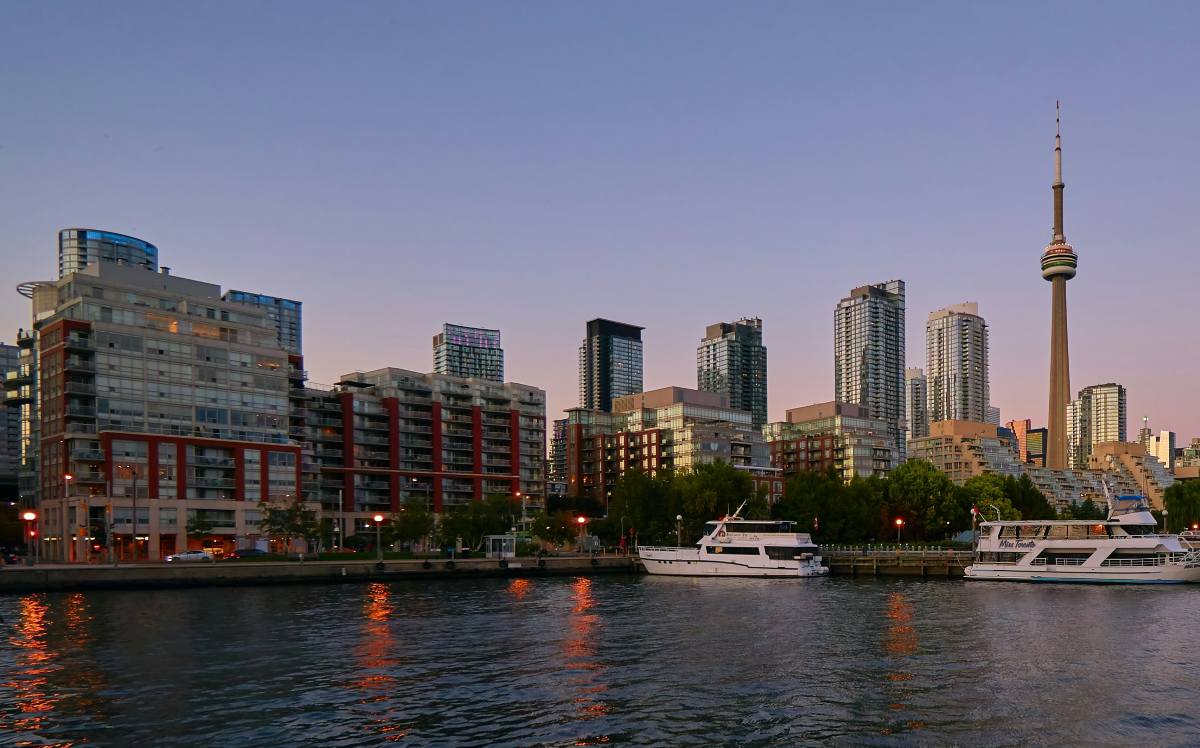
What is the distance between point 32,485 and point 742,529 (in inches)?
4120

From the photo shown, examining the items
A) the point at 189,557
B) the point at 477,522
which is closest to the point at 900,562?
the point at 477,522

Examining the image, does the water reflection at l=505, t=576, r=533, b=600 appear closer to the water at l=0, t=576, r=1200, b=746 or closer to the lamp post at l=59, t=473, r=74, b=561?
the water at l=0, t=576, r=1200, b=746

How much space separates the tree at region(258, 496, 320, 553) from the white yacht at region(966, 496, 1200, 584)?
8300cm

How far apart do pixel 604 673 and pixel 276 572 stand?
221ft

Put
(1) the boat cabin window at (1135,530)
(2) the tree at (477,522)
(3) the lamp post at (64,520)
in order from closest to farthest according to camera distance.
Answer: (1) the boat cabin window at (1135,530) → (3) the lamp post at (64,520) → (2) the tree at (477,522)

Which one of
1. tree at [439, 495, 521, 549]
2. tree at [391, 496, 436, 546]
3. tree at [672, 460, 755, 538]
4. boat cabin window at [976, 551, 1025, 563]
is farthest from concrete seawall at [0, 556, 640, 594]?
boat cabin window at [976, 551, 1025, 563]

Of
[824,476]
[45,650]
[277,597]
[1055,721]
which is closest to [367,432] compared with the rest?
[824,476]

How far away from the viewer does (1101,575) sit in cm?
9725

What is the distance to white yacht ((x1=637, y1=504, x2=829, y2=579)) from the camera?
111 meters

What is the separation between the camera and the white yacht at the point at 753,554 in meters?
111

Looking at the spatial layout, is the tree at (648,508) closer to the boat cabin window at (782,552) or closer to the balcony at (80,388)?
the boat cabin window at (782,552)

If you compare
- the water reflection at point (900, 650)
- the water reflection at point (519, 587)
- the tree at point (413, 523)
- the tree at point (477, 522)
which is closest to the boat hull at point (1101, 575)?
the water reflection at point (900, 650)

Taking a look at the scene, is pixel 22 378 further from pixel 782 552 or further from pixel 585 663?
pixel 585 663

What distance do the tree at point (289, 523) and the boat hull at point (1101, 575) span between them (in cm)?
8376
